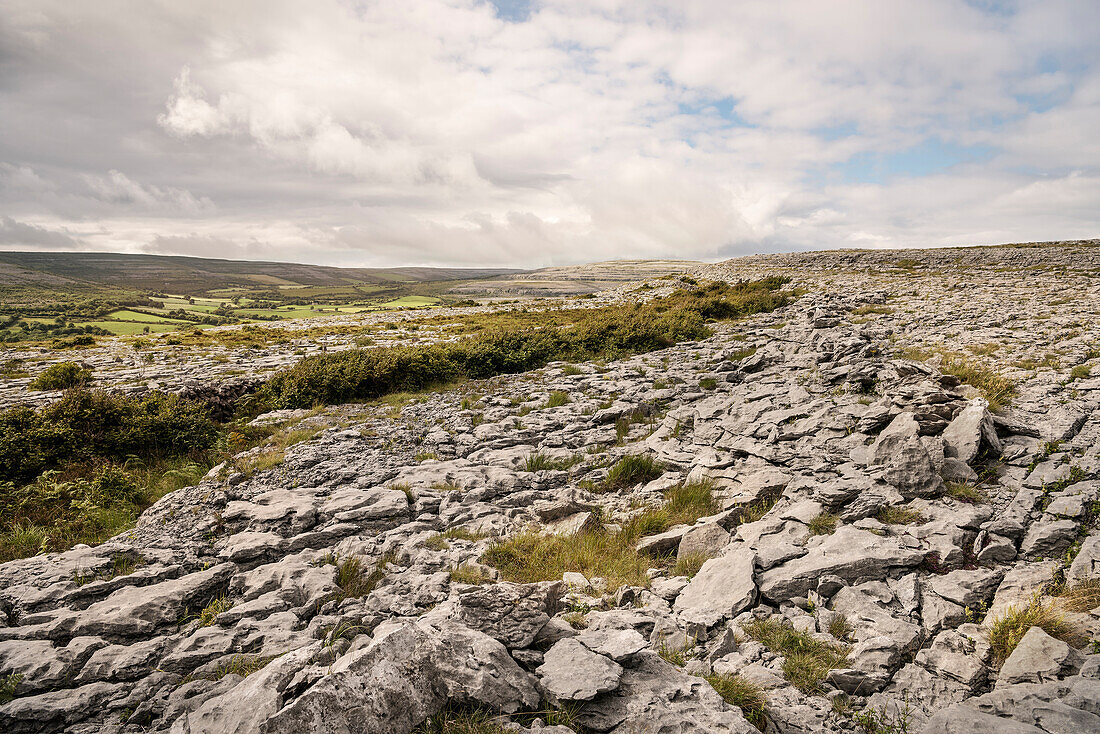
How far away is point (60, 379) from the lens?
19.7 m

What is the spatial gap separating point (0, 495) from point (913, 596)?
18213 mm

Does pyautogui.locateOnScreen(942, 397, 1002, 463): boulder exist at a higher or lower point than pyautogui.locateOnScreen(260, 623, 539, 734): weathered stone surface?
higher

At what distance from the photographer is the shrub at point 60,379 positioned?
1917cm

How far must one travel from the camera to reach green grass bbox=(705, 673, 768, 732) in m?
3.97

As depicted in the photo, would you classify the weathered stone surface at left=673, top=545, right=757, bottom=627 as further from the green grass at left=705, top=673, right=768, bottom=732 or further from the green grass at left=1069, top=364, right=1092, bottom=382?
the green grass at left=1069, top=364, right=1092, bottom=382

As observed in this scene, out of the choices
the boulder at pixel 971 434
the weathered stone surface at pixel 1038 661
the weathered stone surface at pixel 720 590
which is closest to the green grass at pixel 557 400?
the weathered stone surface at pixel 720 590

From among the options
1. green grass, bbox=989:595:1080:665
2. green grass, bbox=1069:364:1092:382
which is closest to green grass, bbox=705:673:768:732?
green grass, bbox=989:595:1080:665

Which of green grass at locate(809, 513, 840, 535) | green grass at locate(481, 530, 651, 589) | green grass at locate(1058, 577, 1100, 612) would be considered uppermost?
green grass at locate(1058, 577, 1100, 612)

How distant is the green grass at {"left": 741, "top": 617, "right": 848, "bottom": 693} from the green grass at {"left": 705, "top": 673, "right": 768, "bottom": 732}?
1.64 ft

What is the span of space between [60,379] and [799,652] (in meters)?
29.4

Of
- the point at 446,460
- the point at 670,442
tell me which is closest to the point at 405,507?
the point at 446,460

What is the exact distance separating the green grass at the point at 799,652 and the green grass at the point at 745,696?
0.50 m

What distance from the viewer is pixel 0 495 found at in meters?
10.2

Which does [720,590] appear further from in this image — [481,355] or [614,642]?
[481,355]
